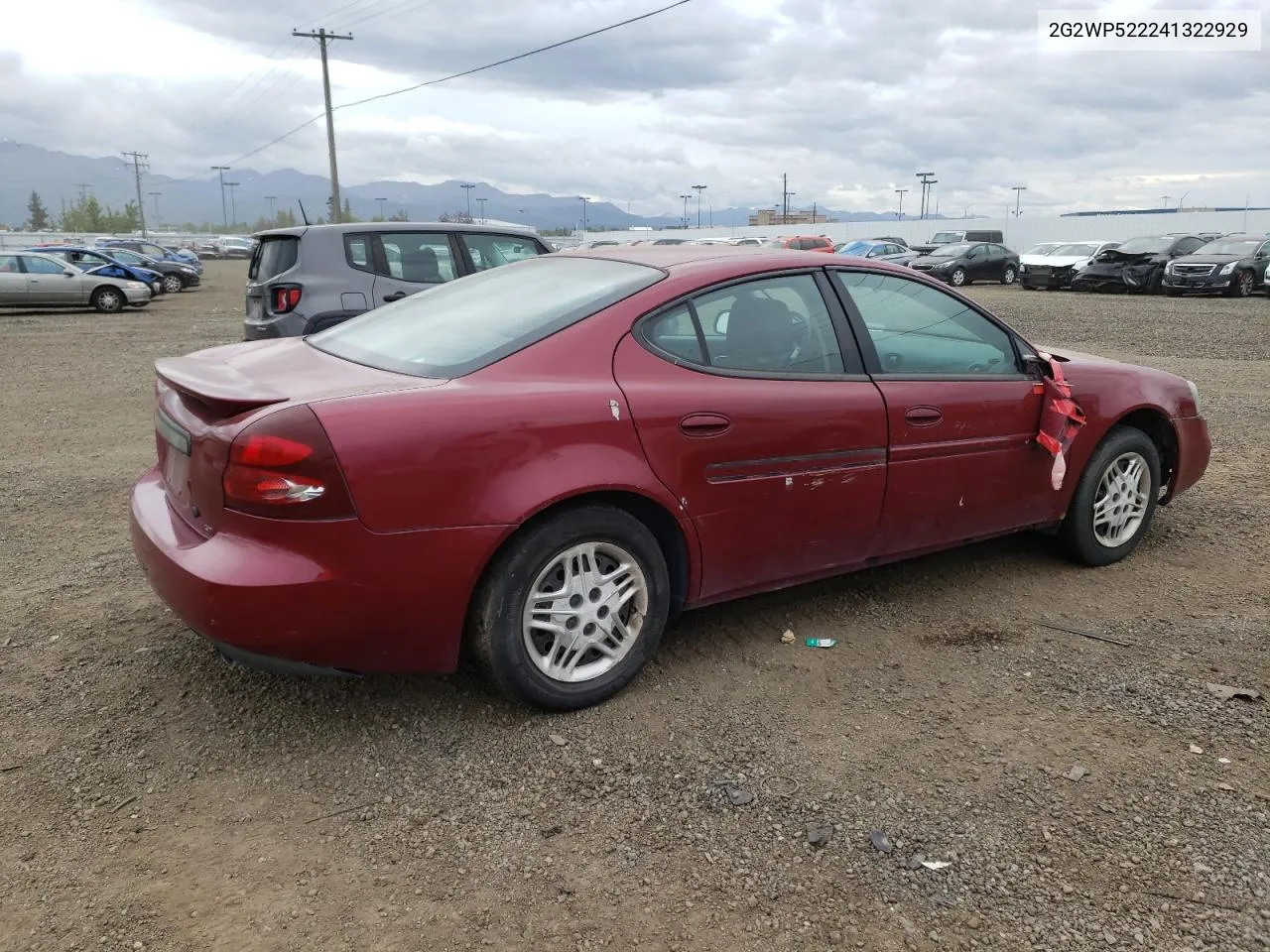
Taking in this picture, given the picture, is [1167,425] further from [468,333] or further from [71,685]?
[71,685]

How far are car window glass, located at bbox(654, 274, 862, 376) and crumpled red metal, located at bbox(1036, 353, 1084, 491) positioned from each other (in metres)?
1.05

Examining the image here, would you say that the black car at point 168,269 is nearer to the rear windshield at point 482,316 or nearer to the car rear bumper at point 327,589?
the rear windshield at point 482,316

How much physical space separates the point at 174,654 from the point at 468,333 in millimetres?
1640

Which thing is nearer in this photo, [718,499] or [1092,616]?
[718,499]

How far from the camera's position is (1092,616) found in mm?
3992

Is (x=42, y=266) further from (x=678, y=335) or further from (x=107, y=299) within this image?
(x=678, y=335)

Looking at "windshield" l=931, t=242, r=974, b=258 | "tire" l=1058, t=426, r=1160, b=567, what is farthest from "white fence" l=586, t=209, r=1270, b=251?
"tire" l=1058, t=426, r=1160, b=567

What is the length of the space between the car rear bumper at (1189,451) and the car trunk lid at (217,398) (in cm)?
377

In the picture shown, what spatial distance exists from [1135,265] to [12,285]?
2658cm

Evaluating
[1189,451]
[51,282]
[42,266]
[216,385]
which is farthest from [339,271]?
[42,266]

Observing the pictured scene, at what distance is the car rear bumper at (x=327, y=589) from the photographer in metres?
2.66

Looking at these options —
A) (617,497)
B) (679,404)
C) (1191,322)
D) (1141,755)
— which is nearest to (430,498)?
(617,497)

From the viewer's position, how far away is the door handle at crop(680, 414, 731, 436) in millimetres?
3180

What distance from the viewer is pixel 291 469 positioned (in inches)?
104
